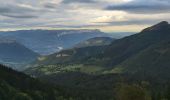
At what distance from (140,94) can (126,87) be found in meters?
7.95

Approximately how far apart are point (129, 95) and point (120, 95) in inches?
185

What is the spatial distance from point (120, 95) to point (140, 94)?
10029 mm

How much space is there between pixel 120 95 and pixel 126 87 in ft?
16.6

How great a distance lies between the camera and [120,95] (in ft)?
656

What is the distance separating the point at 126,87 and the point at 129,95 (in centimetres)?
427

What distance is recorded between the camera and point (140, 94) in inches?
7869

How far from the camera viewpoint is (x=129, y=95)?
198000 mm
